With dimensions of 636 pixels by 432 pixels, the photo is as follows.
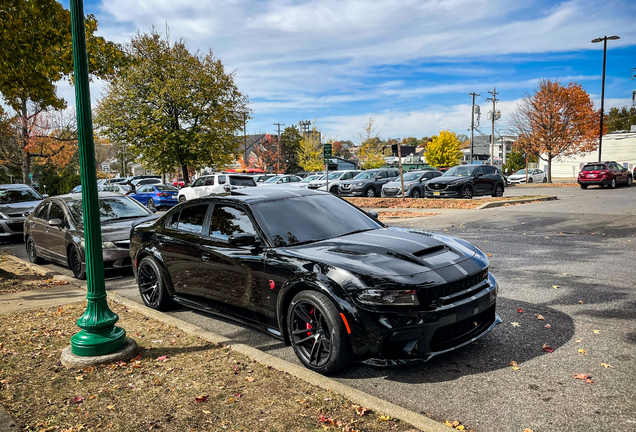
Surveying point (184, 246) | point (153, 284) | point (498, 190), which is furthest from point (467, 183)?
point (184, 246)

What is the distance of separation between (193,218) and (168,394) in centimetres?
248

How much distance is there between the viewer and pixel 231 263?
5.06 m

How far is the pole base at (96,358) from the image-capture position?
444 centimetres

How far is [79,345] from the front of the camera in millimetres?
4551

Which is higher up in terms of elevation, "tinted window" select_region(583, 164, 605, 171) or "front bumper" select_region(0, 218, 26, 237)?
"tinted window" select_region(583, 164, 605, 171)

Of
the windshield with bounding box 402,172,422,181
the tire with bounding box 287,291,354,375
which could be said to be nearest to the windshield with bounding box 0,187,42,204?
the tire with bounding box 287,291,354,375

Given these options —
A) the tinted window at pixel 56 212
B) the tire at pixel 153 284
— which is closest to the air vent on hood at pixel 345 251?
the tire at pixel 153 284

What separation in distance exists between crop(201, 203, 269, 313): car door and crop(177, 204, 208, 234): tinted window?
20 centimetres

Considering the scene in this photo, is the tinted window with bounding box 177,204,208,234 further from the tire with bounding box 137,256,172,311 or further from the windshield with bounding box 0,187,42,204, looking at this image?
the windshield with bounding box 0,187,42,204

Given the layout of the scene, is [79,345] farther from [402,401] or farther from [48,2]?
[48,2]

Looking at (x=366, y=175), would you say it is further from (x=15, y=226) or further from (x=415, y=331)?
(x=415, y=331)

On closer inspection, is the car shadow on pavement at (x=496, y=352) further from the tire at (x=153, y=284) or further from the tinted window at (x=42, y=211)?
the tinted window at (x=42, y=211)

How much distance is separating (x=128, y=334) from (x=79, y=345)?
75 cm

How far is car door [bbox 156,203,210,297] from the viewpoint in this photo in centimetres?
562
